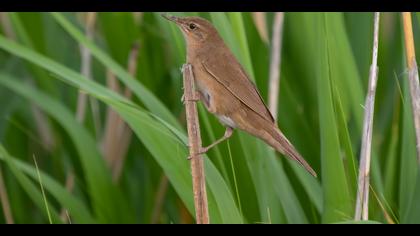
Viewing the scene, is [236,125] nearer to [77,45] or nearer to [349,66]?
[349,66]

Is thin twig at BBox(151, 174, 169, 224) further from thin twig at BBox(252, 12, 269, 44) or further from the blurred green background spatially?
thin twig at BBox(252, 12, 269, 44)

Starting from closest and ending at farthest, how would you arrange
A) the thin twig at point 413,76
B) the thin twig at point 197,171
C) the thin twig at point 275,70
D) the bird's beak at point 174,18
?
the thin twig at point 197,171 < the thin twig at point 413,76 < the bird's beak at point 174,18 < the thin twig at point 275,70

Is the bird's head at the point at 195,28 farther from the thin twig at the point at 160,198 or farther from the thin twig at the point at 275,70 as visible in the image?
the thin twig at the point at 160,198

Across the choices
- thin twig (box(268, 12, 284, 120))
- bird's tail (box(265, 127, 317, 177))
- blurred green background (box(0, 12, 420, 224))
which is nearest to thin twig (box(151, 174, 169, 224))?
blurred green background (box(0, 12, 420, 224))

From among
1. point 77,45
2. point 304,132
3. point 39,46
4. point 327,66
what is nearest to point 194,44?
point 327,66

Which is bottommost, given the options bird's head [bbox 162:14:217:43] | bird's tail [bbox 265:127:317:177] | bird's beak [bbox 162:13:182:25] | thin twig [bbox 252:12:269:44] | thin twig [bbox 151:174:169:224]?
thin twig [bbox 151:174:169:224]

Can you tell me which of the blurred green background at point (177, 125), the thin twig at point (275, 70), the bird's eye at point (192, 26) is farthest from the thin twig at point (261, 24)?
the bird's eye at point (192, 26)
